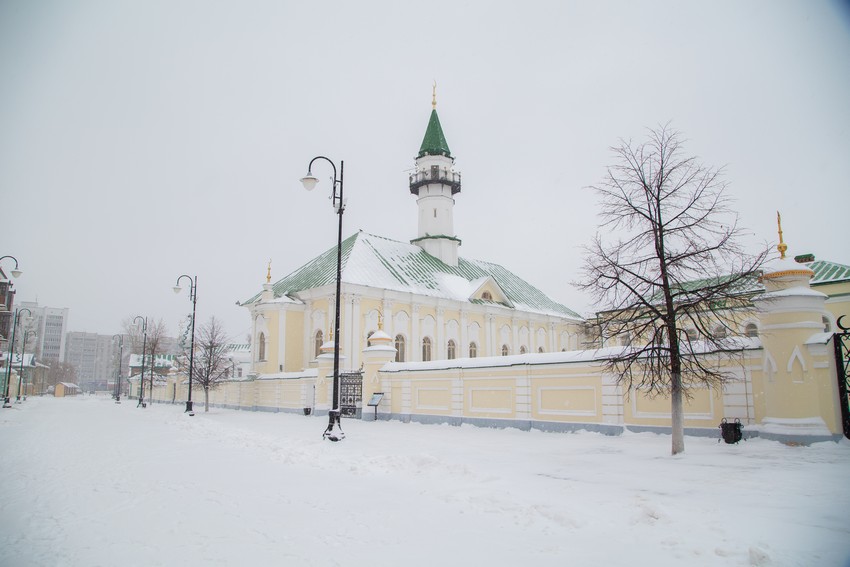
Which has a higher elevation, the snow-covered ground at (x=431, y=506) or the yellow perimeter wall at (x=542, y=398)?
the yellow perimeter wall at (x=542, y=398)

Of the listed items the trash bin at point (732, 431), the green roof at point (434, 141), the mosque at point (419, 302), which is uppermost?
the green roof at point (434, 141)

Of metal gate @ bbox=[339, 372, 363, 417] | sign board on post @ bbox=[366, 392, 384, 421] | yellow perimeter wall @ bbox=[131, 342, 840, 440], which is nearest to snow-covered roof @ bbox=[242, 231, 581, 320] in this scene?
metal gate @ bbox=[339, 372, 363, 417]

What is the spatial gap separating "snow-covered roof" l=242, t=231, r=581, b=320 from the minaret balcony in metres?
6.34

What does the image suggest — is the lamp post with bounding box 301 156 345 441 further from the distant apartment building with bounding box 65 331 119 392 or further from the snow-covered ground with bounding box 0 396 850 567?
the distant apartment building with bounding box 65 331 119 392

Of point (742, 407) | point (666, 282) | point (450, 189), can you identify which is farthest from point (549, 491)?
point (450, 189)

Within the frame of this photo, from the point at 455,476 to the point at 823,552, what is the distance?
576 cm

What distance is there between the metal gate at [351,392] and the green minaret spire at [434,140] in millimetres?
31949

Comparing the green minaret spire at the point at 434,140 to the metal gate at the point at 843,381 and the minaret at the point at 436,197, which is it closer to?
the minaret at the point at 436,197

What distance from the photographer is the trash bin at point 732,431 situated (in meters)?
13.7

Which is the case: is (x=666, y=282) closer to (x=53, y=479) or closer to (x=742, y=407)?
(x=742, y=407)

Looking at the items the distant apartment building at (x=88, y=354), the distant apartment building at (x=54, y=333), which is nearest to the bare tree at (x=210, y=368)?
the distant apartment building at (x=54, y=333)

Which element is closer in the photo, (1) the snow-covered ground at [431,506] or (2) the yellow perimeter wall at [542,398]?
(1) the snow-covered ground at [431,506]

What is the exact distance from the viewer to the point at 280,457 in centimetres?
1303

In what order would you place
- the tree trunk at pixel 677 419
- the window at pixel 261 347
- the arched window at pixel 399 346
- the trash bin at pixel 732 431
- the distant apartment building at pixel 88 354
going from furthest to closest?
the distant apartment building at pixel 88 354 < the arched window at pixel 399 346 < the window at pixel 261 347 < the trash bin at pixel 732 431 < the tree trunk at pixel 677 419
